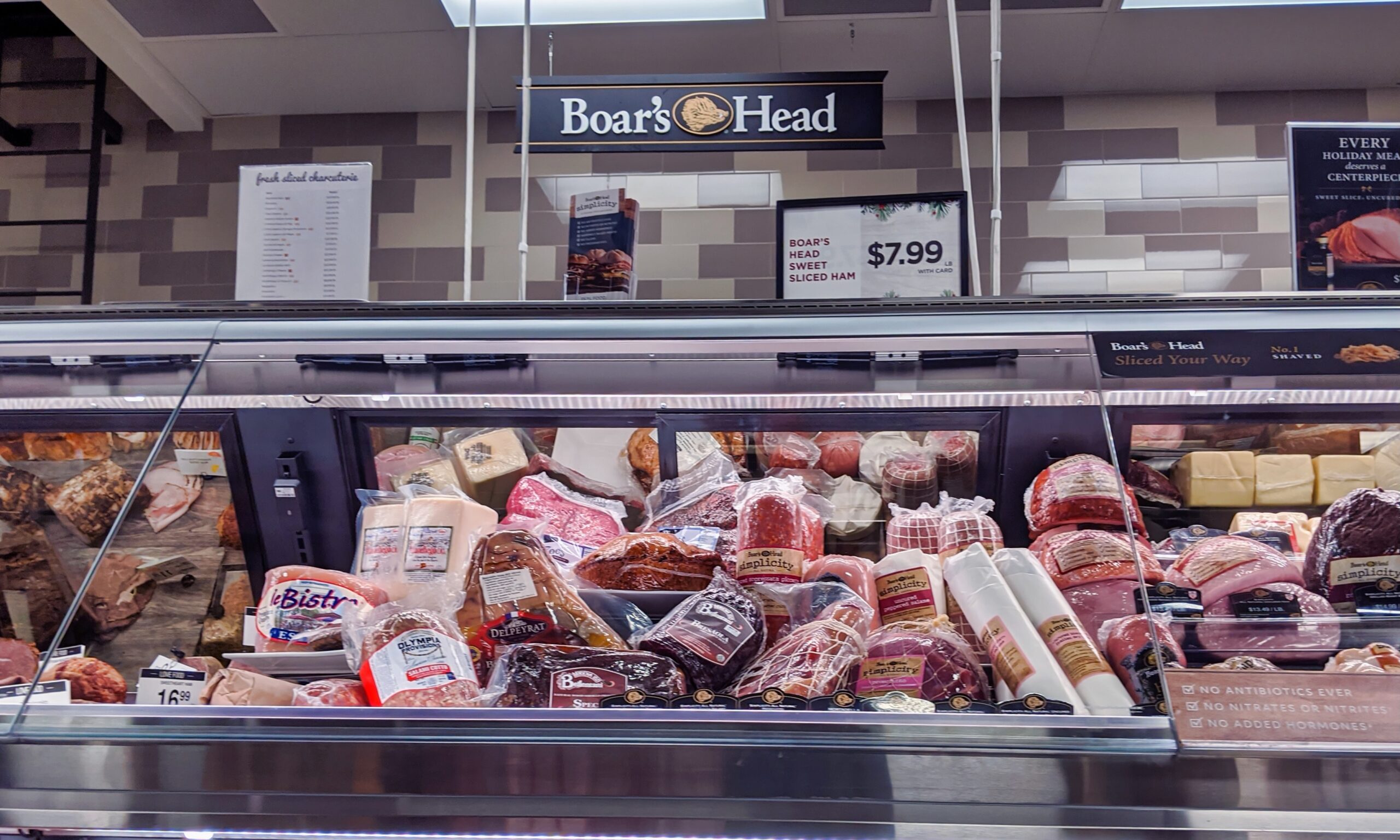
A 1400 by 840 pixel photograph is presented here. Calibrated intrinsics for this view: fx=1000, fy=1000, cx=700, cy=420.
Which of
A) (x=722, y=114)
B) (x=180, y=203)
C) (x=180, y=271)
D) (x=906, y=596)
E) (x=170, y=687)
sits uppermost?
(x=180, y=203)

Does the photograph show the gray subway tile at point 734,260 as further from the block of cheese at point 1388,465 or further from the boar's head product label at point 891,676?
the boar's head product label at point 891,676

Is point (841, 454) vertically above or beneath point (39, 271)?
beneath

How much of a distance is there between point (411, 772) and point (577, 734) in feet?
0.59

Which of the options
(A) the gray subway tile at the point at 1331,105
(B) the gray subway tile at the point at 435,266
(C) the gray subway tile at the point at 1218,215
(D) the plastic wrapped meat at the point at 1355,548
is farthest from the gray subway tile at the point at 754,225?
(D) the plastic wrapped meat at the point at 1355,548

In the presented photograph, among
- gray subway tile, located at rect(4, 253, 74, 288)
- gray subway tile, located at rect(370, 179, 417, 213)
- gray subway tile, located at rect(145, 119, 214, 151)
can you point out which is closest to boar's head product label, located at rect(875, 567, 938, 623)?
gray subway tile, located at rect(370, 179, 417, 213)

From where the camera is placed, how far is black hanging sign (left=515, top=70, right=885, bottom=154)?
2666 mm

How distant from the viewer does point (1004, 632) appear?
4.86 feet

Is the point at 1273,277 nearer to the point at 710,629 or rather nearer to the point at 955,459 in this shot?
the point at 955,459

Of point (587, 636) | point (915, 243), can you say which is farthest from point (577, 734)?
point (915, 243)

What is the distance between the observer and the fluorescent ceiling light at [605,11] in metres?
4.25

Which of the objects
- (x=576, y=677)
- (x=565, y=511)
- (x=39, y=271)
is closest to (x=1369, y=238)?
(x=565, y=511)

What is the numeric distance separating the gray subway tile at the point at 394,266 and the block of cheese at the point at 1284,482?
4053mm

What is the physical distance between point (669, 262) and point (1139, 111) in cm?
239

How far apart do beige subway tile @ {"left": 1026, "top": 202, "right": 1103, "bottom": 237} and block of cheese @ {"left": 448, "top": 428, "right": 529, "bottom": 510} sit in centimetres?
346
